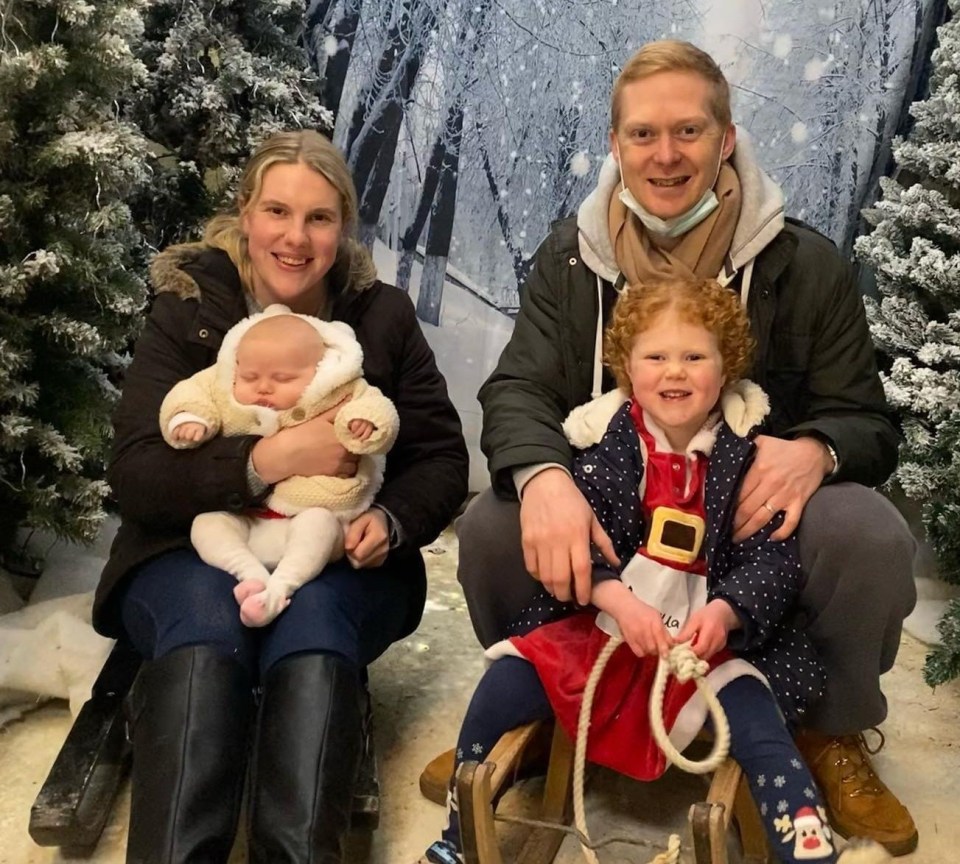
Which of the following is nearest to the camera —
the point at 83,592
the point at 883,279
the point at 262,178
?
the point at 262,178

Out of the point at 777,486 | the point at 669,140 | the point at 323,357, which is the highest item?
the point at 669,140

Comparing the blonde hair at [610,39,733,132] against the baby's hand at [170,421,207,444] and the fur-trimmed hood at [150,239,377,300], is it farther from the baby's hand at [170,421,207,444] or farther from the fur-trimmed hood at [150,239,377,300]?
the baby's hand at [170,421,207,444]

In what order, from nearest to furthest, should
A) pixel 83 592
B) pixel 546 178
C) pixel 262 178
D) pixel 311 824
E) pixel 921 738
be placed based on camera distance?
pixel 311 824 < pixel 262 178 < pixel 921 738 < pixel 83 592 < pixel 546 178

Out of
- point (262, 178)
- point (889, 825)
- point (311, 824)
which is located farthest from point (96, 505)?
point (889, 825)

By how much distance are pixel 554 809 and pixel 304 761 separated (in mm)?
465

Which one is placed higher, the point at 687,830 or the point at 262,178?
the point at 262,178

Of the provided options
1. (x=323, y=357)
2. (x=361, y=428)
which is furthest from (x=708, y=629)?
(x=323, y=357)

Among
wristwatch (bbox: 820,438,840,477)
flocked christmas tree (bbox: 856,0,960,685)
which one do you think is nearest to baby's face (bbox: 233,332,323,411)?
wristwatch (bbox: 820,438,840,477)

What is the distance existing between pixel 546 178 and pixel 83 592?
1501 mm

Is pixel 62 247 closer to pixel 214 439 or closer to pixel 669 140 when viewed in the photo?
pixel 214 439

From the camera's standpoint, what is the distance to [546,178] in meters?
2.56

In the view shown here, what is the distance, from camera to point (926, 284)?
88.1 inches

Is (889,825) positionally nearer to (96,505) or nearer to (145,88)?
(96,505)

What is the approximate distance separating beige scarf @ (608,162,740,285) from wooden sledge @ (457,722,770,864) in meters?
0.74
